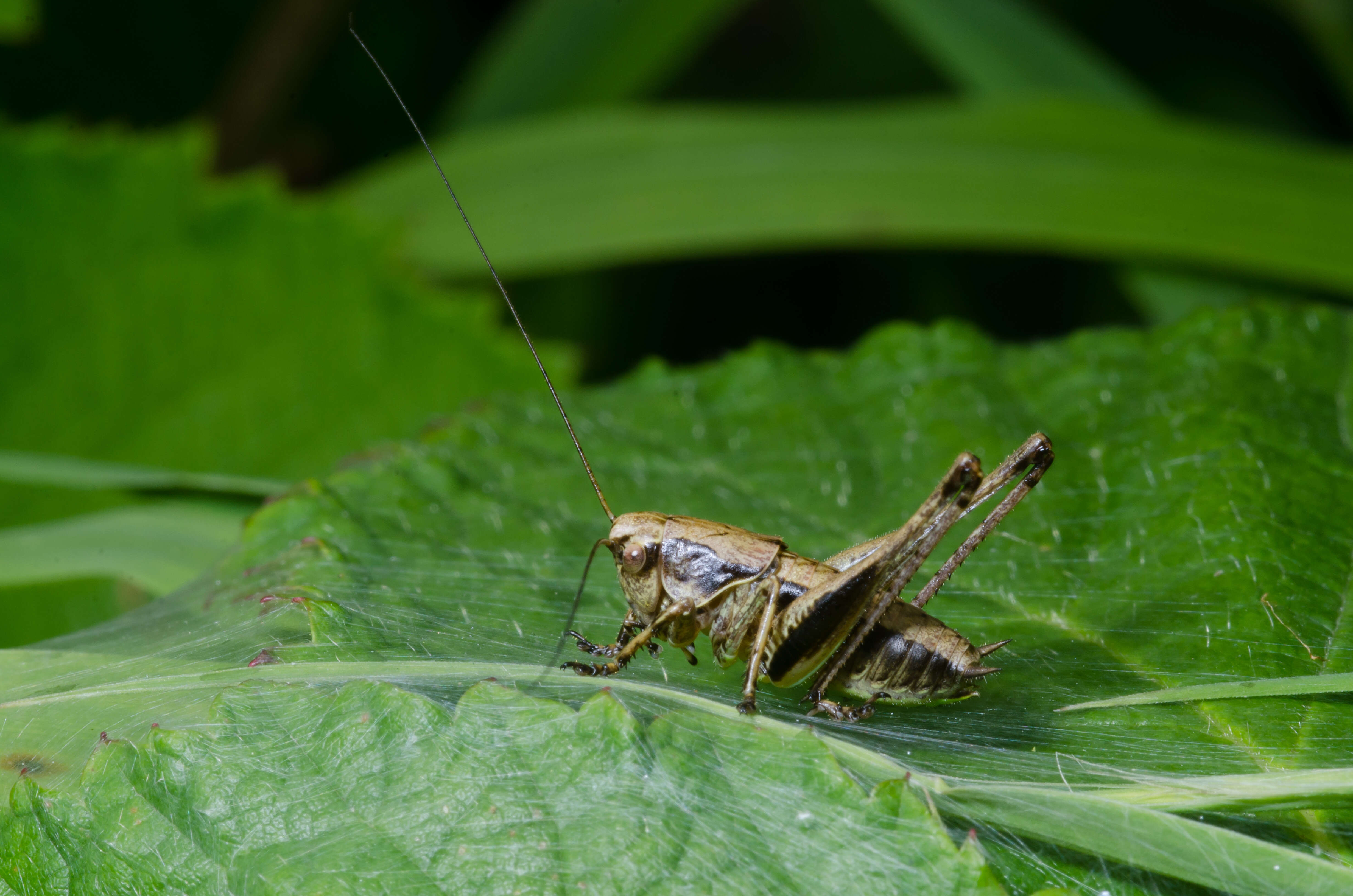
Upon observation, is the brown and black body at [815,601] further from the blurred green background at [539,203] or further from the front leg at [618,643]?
the blurred green background at [539,203]

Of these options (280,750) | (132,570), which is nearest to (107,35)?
(132,570)

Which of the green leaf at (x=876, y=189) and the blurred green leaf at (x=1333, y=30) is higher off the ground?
the blurred green leaf at (x=1333, y=30)

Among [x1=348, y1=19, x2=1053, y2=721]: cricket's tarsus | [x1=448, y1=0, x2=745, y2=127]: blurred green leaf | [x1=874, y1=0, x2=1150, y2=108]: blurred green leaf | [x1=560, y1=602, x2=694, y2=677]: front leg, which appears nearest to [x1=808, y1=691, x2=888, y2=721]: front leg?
[x1=348, y1=19, x2=1053, y2=721]: cricket's tarsus

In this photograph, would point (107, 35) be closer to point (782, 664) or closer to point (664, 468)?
point (664, 468)

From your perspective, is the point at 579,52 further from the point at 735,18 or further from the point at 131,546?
the point at 131,546

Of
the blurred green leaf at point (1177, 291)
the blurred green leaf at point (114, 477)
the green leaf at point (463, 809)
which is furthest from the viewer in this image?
the blurred green leaf at point (1177, 291)

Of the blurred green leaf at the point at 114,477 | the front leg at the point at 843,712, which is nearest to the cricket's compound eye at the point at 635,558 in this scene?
the front leg at the point at 843,712
